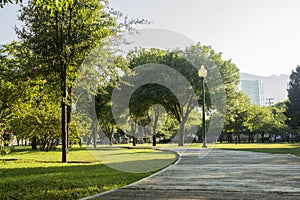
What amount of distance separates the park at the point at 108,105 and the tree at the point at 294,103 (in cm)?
1145

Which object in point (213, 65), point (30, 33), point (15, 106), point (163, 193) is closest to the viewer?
point (163, 193)

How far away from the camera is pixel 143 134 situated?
6538 centimetres

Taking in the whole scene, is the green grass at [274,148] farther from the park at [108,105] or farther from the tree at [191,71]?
the tree at [191,71]

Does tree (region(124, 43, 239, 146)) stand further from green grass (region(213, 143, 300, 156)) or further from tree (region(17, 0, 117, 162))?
tree (region(17, 0, 117, 162))

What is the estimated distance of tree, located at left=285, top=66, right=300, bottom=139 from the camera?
48438mm

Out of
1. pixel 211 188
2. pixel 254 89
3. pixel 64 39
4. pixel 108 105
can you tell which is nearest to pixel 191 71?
pixel 108 105

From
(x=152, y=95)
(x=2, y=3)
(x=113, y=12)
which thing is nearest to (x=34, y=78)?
(x=113, y=12)

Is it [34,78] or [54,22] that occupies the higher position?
[54,22]

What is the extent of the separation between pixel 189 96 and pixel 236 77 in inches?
227

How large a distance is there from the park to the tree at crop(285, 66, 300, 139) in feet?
37.6

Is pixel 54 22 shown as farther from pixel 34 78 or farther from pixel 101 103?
pixel 101 103

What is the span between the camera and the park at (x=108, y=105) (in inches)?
290

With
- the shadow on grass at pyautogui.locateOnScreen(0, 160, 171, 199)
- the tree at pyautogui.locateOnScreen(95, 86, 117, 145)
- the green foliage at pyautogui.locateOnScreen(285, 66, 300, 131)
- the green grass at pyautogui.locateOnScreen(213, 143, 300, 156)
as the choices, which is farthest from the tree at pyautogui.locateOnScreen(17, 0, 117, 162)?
the green foliage at pyautogui.locateOnScreen(285, 66, 300, 131)

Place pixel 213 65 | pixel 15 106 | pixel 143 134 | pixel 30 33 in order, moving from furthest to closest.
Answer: pixel 143 134
pixel 213 65
pixel 30 33
pixel 15 106
